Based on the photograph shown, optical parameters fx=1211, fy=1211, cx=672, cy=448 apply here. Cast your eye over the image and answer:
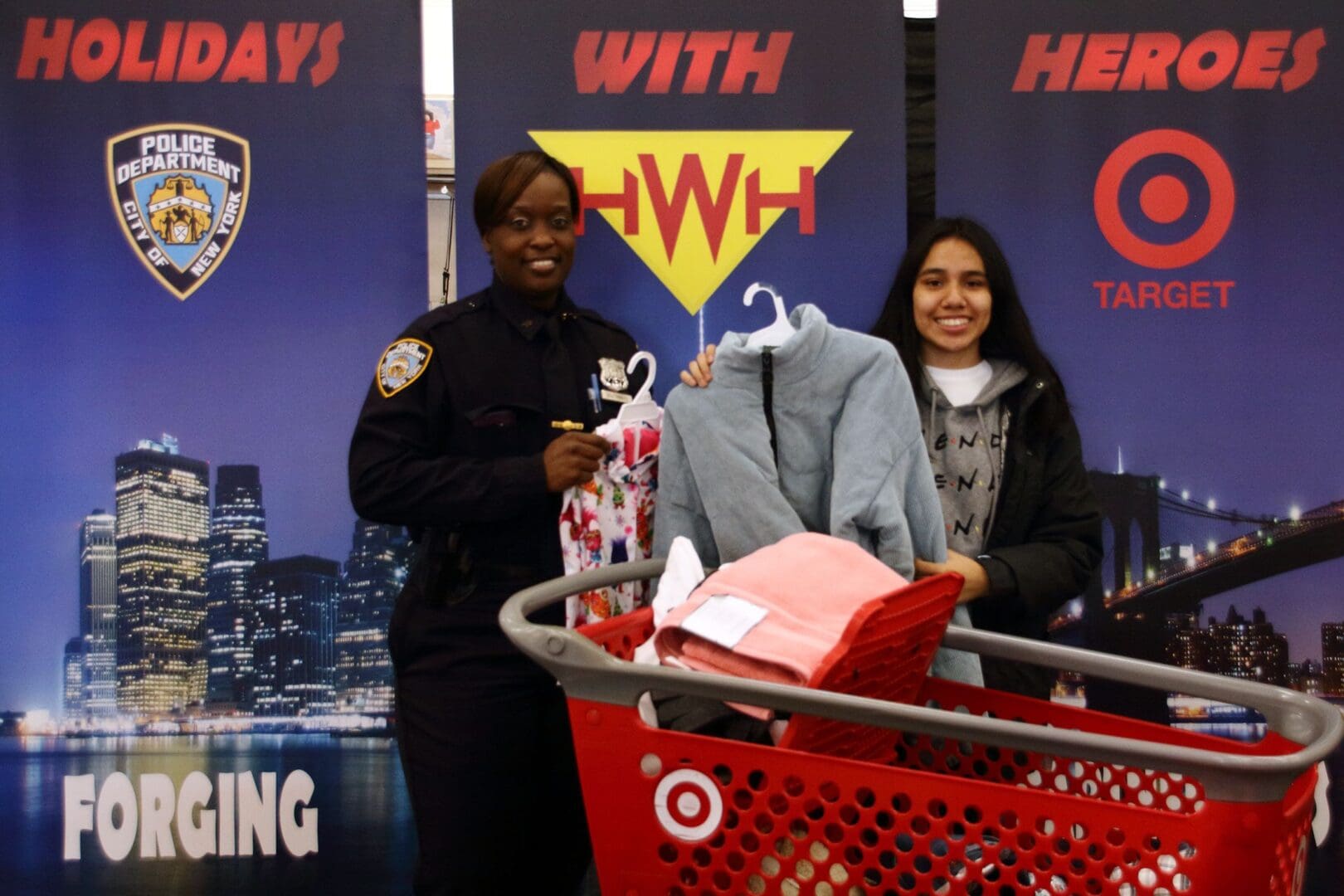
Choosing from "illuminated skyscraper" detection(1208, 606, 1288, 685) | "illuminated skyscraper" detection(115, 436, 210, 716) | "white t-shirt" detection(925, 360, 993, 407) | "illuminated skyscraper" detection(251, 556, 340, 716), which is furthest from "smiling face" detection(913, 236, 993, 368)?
"illuminated skyscraper" detection(115, 436, 210, 716)

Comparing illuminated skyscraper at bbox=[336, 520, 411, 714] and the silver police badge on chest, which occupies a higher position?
the silver police badge on chest

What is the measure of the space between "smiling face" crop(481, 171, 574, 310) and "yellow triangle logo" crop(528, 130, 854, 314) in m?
0.40

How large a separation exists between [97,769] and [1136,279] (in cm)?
281

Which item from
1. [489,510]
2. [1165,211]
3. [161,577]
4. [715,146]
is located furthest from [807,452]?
[161,577]

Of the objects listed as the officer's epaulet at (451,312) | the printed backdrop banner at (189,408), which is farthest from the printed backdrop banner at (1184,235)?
the printed backdrop banner at (189,408)

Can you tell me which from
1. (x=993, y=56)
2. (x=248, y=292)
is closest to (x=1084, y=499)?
(x=993, y=56)

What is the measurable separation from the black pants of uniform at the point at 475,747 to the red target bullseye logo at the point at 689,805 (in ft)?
2.96

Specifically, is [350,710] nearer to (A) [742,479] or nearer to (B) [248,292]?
(B) [248,292]

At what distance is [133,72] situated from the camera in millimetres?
2932

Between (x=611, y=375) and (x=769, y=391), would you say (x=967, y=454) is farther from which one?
(x=611, y=375)

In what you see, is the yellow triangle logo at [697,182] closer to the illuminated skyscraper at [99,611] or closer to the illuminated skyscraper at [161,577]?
the illuminated skyscraper at [161,577]

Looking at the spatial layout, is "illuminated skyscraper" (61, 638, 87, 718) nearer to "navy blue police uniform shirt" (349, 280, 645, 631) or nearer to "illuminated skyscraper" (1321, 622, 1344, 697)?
"navy blue police uniform shirt" (349, 280, 645, 631)

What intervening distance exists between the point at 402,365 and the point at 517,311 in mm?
279

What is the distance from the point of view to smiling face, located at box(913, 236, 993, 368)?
2.66 metres
